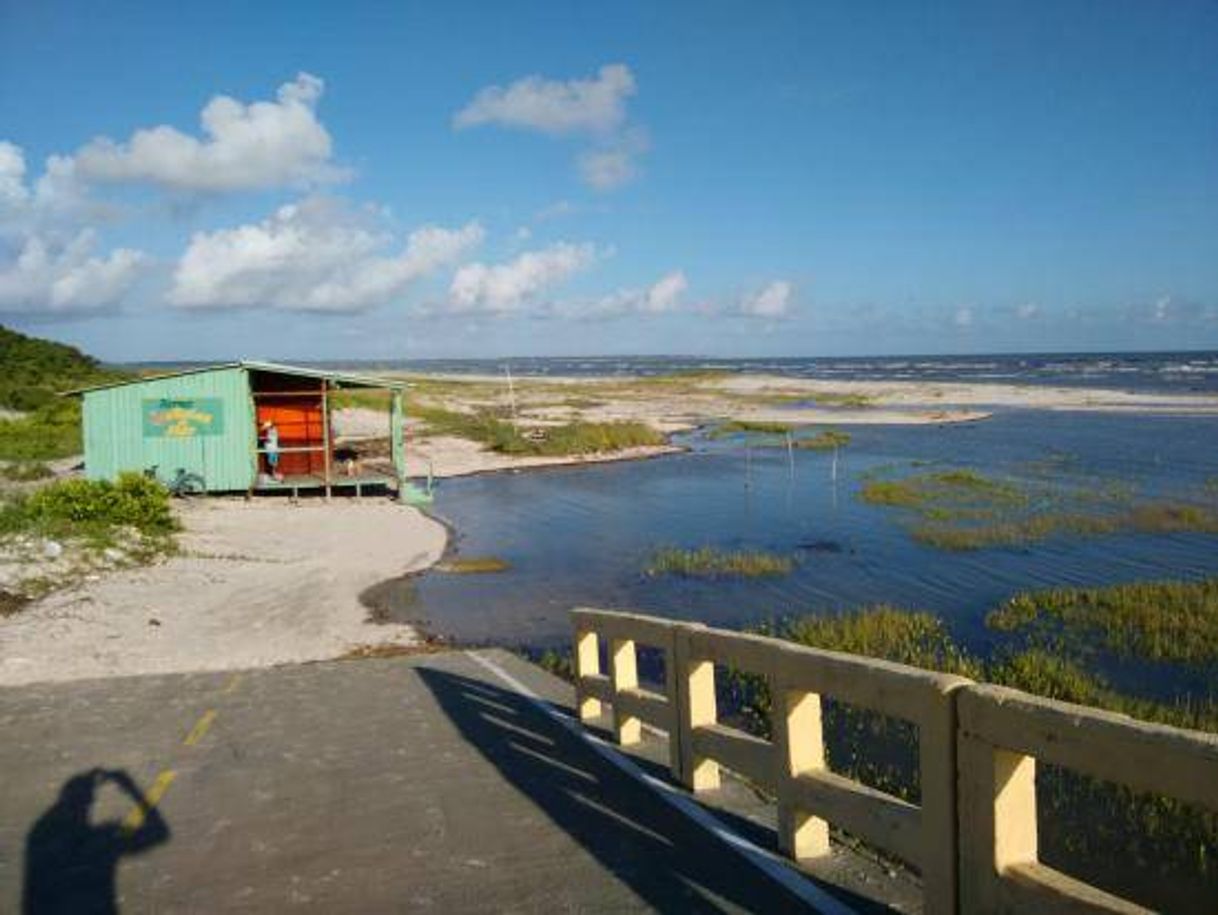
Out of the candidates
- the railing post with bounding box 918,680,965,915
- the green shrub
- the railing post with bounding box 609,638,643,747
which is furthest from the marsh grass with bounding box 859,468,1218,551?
the railing post with bounding box 918,680,965,915

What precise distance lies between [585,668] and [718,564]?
1197 cm

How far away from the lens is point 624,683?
25.5ft

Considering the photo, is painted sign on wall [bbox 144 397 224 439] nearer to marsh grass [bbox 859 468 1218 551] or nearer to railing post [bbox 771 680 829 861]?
marsh grass [bbox 859 468 1218 551]

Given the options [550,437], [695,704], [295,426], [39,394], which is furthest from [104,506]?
[39,394]

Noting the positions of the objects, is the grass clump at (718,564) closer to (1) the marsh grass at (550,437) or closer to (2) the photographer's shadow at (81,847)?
(2) the photographer's shadow at (81,847)

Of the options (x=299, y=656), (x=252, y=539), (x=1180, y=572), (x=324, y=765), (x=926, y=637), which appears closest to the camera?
(x=324, y=765)

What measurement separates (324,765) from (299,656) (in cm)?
568

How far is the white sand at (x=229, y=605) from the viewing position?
42.3ft

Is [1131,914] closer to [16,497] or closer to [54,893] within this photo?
[54,893]

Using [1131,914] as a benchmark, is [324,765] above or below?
below

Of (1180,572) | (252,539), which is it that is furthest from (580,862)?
(252,539)

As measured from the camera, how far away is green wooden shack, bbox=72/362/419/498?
91.0ft

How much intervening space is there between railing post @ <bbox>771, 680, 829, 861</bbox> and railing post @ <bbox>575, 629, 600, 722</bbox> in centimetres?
301

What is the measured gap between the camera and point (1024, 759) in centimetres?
416
